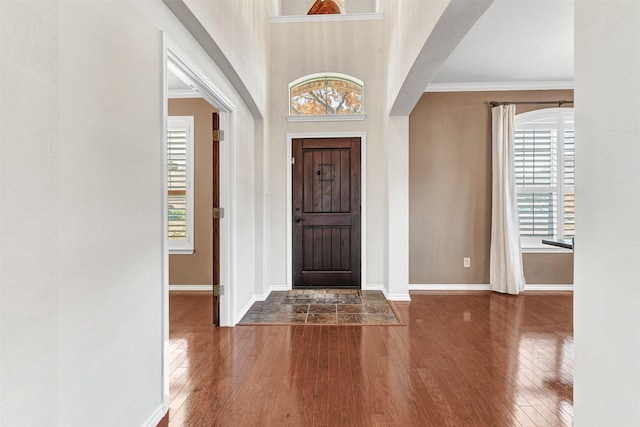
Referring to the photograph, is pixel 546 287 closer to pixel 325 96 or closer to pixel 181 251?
pixel 325 96

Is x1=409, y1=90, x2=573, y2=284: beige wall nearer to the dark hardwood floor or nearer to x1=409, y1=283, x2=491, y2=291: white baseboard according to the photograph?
x1=409, y1=283, x2=491, y2=291: white baseboard

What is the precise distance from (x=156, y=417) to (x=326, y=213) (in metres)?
3.20

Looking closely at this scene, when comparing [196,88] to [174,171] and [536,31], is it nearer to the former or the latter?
[174,171]

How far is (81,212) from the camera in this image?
4.13ft

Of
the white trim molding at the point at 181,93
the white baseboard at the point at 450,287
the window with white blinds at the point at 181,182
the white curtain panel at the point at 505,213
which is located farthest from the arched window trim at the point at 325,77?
the white baseboard at the point at 450,287

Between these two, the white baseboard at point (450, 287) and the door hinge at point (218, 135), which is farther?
the white baseboard at point (450, 287)

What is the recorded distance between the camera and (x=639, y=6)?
70cm

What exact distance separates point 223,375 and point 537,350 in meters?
2.41

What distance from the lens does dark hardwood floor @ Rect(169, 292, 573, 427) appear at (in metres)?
1.86

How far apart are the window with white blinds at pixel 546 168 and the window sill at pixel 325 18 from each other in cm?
240

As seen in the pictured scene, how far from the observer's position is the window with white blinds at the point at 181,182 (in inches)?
180

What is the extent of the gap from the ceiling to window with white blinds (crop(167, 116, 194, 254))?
3407 millimetres

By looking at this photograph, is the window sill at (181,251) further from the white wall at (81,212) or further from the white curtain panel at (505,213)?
the white curtain panel at (505,213)

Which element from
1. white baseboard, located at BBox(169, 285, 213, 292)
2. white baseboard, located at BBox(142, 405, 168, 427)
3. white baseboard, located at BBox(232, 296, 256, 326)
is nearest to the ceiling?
white baseboard, located at BBox(232, 296, 256, 326)
